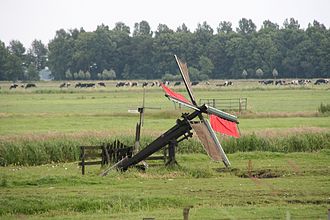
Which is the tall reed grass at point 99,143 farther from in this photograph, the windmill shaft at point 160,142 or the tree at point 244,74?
the tree at point 244,74

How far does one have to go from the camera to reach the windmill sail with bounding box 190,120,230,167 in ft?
101

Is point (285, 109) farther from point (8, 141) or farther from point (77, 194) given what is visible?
point (77, 194)

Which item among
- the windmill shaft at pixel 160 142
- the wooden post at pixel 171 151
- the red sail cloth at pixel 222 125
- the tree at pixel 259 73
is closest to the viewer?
the red sail cloth at pixel 222 125

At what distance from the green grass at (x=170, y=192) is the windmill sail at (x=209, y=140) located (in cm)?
88

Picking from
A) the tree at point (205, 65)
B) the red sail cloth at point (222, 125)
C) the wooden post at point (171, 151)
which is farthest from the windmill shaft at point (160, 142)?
the tree at point (205, 65)

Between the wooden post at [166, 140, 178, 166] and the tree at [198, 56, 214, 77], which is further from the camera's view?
the tree at [198, 56, 214, 77]

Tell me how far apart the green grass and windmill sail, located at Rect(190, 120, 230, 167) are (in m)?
0.88

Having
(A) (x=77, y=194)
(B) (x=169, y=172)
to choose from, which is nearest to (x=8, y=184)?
(A) (x=77, y=194)

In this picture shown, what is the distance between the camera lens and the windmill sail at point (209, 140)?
101 feet

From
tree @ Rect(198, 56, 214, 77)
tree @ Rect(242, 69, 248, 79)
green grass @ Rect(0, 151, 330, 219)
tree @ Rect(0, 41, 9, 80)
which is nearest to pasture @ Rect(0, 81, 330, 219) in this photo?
green grass @ Rect(0, 151, 330, 219)

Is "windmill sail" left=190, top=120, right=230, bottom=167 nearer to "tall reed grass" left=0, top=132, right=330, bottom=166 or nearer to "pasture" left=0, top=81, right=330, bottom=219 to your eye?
"pasture" left=0, top=81, right=330, bottom=219

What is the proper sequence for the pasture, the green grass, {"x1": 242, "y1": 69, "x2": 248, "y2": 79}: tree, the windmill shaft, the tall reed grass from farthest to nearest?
{"x1": 242, "y1": 69, "x2": 248, "y2": 79}: tree → the tall reed grass → the windmill shaft → the pasture → the green grass

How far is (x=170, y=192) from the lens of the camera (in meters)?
27.4

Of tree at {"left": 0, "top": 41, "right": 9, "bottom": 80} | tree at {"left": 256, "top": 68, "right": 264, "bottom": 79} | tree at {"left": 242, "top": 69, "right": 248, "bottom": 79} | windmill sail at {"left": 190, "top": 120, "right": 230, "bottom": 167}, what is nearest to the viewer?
windmill sail at {"left": 190, "top": 120, "right": 230, "bottom": 167}
